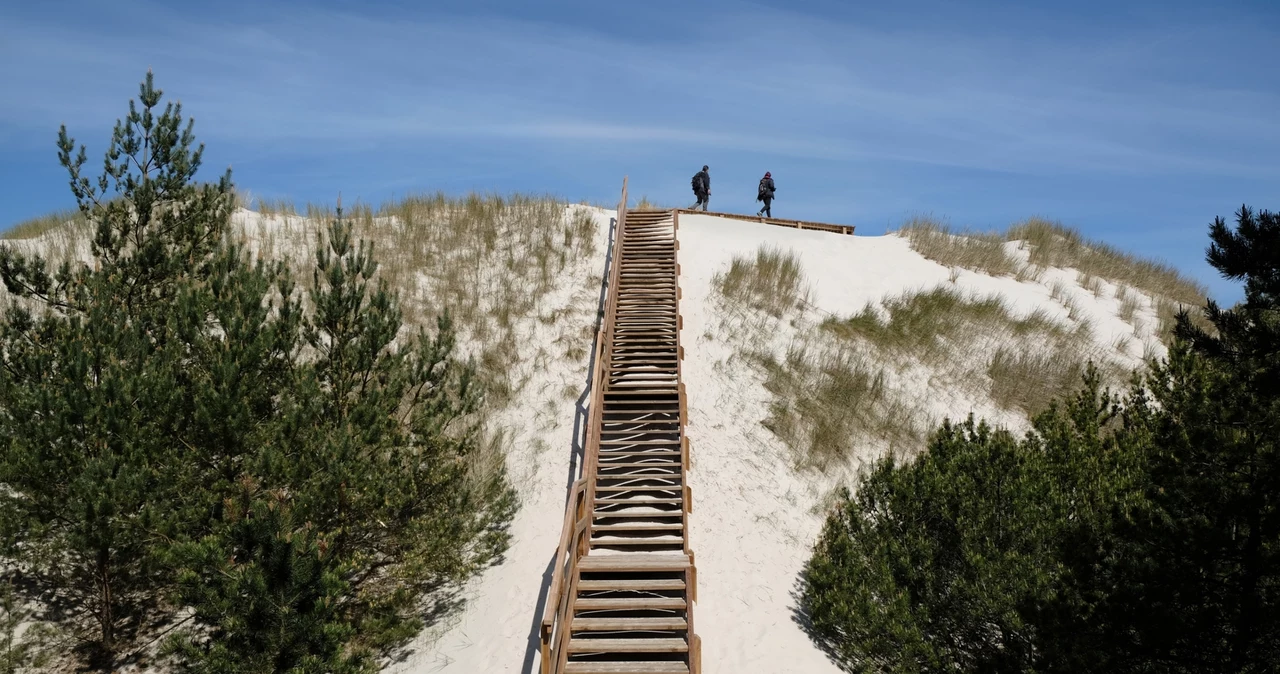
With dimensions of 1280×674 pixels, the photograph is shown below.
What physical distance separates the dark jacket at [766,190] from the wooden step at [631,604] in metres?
19.2

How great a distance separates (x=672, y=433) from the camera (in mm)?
14852

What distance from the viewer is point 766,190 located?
26969 millimetres

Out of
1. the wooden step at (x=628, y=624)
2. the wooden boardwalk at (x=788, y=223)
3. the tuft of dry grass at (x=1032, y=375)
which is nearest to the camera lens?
the wooden step at (x=628, y=624)

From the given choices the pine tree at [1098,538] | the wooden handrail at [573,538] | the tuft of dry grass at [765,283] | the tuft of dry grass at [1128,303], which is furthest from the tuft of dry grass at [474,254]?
the tuft of dry grass at [1128,303]

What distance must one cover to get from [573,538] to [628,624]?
155 cm

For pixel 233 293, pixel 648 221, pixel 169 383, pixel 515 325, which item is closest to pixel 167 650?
pixel 169 383

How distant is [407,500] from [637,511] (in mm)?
4107

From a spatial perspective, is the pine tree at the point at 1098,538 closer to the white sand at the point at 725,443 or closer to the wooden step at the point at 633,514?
the white sand at the point at 725,443

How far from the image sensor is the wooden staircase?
31.4 feet

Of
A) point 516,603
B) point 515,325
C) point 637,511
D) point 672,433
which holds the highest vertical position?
point 515,325

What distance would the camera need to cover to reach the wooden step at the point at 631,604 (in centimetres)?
1016

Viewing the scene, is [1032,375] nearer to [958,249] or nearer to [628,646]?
[958,249]

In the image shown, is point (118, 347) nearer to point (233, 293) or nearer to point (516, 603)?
point (233, 293)

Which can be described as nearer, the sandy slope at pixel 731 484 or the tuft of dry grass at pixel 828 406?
the sandy slope at pixel 731 484
